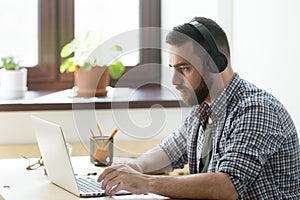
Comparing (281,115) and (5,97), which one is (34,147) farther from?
(281,115)

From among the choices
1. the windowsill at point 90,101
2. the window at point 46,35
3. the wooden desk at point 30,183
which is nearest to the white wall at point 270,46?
the windowsill at point 90,101

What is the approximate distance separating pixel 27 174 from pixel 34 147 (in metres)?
0.94

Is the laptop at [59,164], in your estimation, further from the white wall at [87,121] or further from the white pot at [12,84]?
the white pot at [12,84]

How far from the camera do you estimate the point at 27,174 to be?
8.75 feet

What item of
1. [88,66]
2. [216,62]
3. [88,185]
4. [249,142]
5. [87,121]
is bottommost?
[87,121]

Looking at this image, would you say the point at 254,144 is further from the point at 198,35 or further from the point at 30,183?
the point at 30,183

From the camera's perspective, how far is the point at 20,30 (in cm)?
401

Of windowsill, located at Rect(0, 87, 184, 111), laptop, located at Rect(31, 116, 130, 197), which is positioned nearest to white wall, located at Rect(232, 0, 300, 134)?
windowsill, located at Rect(0, 87, 184, 111)

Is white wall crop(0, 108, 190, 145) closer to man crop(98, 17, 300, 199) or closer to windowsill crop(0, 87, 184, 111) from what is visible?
windowsill crop(0, 87, 184, 111)

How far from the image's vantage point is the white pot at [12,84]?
3.79 meters

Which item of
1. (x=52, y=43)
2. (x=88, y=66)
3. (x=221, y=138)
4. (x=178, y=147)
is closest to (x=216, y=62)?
(x=221, y=138)

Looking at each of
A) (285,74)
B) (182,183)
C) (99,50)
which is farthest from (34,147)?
(182,183)

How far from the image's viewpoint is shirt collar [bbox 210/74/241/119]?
2.37 m

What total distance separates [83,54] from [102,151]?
3.83 feet
